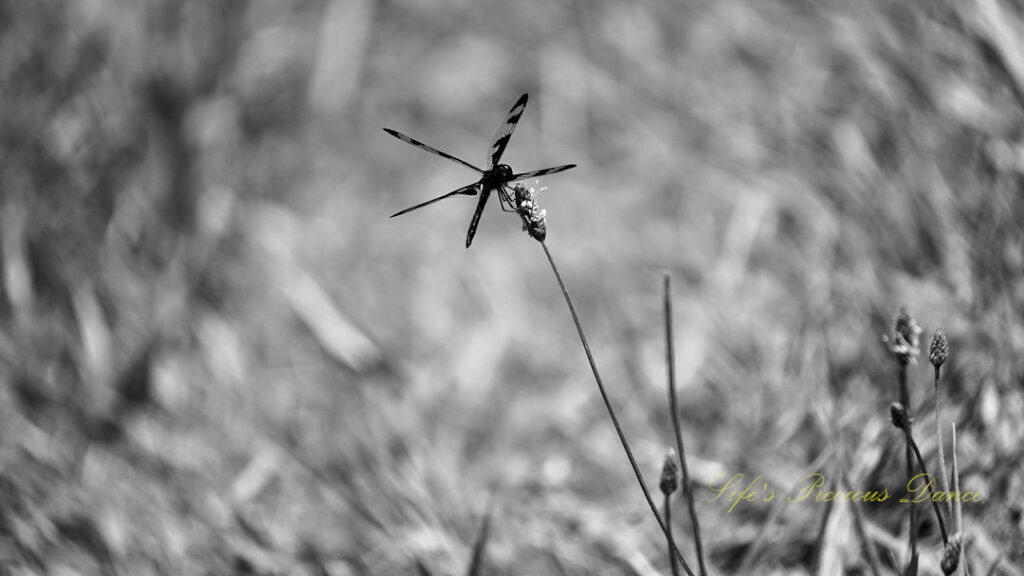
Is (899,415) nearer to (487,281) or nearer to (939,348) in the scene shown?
(939,348)

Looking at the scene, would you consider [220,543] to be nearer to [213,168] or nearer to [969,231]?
[213,168]

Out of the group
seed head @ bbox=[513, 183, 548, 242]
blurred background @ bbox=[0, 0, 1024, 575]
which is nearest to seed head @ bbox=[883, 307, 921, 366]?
blurred background @ bbox=[0, 0, 1024, 575]

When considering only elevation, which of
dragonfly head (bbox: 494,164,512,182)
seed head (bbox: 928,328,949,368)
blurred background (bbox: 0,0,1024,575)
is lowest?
blurred background (bbox: 0,0,1024,575)

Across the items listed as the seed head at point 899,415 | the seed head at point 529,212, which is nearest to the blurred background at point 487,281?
the seed head at point 899,415

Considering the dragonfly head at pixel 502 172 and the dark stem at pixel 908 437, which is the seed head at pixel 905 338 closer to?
the dark stem at pixel 908 437

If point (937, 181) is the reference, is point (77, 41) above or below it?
A: above

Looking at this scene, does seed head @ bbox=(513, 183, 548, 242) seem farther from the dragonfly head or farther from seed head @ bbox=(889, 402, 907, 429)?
seed head @ bbox=(889, 402, 907, 429)

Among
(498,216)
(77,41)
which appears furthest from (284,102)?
(498,216)

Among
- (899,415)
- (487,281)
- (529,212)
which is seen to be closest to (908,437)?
(899,415)
